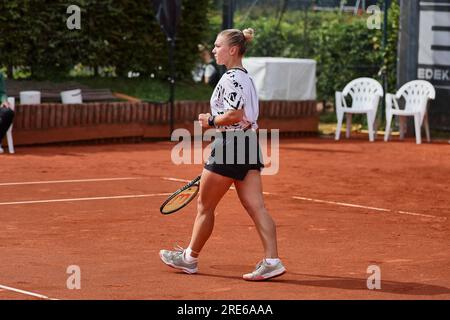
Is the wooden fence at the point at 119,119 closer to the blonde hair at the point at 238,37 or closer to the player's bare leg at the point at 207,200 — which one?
the player's bare leg at the point at 207,200

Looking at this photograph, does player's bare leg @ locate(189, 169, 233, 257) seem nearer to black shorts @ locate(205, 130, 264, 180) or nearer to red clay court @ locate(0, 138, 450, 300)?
black shorts @ locate(205, 130, 264, 180)

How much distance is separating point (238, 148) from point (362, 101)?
41.6 feet

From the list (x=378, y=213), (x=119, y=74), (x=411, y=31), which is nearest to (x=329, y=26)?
(x=411, y=31)

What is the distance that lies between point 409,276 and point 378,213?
11.1ft

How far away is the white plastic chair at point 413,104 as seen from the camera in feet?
65.4

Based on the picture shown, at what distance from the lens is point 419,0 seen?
826 inches

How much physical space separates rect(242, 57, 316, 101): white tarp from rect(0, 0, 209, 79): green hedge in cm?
161

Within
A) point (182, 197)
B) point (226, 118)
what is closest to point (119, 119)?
point (182, 197)

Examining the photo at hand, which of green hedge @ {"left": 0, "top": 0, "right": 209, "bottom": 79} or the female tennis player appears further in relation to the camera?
green hedge @ {"left": 0, "top": 0, "right": 209, "bottom": 79}

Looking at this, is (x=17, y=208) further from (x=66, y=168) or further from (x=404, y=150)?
(x=404, y=150)

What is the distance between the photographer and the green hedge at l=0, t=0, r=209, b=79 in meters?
19.6

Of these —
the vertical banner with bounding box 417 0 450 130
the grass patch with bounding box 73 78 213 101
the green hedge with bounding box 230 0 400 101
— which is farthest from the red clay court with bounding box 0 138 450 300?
the green hedge with bounding box 230 0 400 101

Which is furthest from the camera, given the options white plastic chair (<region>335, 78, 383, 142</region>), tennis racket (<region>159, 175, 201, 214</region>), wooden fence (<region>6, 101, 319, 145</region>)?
white plastic chair (<region>335, 78, 383, 142</region>)

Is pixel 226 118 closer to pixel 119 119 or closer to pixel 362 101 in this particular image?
pixel 119 119
